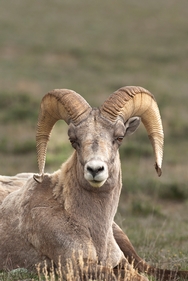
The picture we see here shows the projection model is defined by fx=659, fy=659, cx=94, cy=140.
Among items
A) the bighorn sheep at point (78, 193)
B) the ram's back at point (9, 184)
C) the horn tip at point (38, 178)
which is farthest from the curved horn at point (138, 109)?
the ram's back at point (9, 184)

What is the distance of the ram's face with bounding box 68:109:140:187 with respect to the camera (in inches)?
320

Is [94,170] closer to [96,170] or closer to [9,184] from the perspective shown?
[96,170]

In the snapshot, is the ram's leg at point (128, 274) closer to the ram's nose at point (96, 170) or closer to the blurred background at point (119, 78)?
the ram's nose at point (96, 170)

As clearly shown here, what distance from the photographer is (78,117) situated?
896cm

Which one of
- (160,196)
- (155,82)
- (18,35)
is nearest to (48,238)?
(160,196)

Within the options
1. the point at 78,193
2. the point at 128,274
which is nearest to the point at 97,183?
the point at 78,193

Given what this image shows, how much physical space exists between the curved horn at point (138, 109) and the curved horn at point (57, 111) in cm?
33

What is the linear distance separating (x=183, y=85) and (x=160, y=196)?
25.6 m

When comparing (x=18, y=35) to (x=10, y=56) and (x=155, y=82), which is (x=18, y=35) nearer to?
(x=10, y=56)

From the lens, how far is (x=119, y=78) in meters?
45.9

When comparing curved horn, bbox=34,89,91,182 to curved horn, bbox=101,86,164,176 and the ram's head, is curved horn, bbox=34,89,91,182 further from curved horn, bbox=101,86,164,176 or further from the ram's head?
curved horn, bbox=101,86,164,176

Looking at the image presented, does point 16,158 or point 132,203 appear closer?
point 132,203

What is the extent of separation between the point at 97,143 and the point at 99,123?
0.41 m

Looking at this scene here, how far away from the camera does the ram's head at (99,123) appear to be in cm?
840
